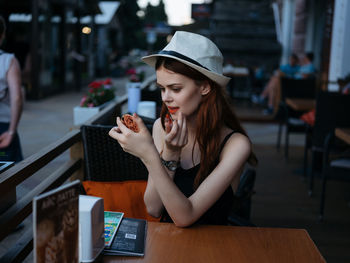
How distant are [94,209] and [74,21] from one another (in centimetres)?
1663

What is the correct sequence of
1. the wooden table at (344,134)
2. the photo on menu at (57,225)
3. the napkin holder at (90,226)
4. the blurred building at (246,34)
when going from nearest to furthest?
1. the photo on menu at (57,225)
2. the napkin holder at (90,226)
3. the wooden table at (344,134)
4. the blurred building at (246,34)

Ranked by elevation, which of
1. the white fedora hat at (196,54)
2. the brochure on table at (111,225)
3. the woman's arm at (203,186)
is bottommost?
the brochure on table at (111,225)

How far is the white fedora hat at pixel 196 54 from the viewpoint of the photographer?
5.94ft

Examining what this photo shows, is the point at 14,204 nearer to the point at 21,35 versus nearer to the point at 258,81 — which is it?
the point at 258,81

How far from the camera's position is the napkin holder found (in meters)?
1.18

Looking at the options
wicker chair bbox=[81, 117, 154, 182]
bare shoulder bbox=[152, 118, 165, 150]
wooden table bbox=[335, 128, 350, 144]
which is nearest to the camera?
bare shoulder bbox=[152, 118, 165, 150]

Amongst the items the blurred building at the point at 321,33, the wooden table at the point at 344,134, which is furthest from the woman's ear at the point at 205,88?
the blurred building at the point at 321,33

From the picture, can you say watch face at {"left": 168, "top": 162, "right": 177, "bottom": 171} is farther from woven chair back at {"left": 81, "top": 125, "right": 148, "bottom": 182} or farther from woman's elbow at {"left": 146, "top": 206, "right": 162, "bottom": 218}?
woven chair back at {"left": 81, "top": 125, "right": 148, "bottom": 182}

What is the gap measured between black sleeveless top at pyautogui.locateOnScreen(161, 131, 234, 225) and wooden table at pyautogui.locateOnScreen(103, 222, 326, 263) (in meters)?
0.25

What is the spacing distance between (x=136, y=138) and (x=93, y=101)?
217 cm

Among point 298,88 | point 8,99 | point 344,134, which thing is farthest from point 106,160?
point 298,88

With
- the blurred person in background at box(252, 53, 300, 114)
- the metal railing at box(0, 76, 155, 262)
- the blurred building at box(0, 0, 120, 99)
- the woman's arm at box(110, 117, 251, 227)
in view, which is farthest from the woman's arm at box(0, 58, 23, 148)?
the blurred building at box(0, 0, 120, 99)

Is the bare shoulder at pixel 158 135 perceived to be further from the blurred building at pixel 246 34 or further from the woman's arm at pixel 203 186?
the blurred building at pixel 246 34

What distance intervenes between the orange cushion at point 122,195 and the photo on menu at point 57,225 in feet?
2.69
